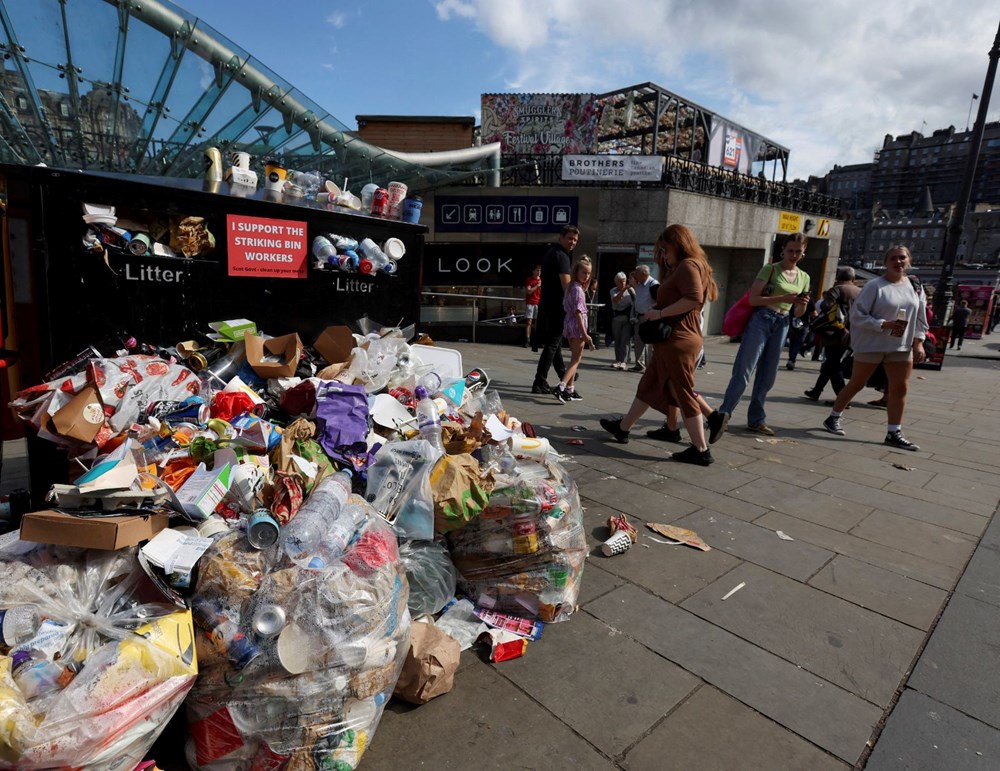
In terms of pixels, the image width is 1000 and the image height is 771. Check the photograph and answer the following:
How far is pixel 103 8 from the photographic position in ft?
25.5

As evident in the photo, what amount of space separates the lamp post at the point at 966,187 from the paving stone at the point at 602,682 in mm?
15420

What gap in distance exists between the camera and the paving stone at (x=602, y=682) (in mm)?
1888

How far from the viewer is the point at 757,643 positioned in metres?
2.35

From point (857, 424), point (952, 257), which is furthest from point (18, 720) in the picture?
point (952, 257)

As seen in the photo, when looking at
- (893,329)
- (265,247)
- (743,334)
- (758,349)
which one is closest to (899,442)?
(893,329)

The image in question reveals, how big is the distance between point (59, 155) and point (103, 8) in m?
2.20

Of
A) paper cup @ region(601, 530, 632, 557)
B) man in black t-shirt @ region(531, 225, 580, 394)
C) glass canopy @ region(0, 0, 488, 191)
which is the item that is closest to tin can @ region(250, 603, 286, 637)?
paper cup @ region(601, 530, 632, 557)

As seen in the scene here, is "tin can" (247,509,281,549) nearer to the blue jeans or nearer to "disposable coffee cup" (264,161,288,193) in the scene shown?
"disposable coffee cup" (264,161,288,193)

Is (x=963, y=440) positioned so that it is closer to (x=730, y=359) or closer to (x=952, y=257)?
(x=730, y=359)

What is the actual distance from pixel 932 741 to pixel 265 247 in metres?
3.59

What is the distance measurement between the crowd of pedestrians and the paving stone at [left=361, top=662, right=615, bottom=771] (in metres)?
2.95

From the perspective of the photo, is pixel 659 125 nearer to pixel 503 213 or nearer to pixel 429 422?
pixel 503 213

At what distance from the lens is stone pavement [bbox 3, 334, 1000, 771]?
1810 millimetres

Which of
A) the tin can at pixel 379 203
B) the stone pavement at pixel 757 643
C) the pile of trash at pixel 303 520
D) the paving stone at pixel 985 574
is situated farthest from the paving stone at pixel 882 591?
the tin can at pixel 379 203
